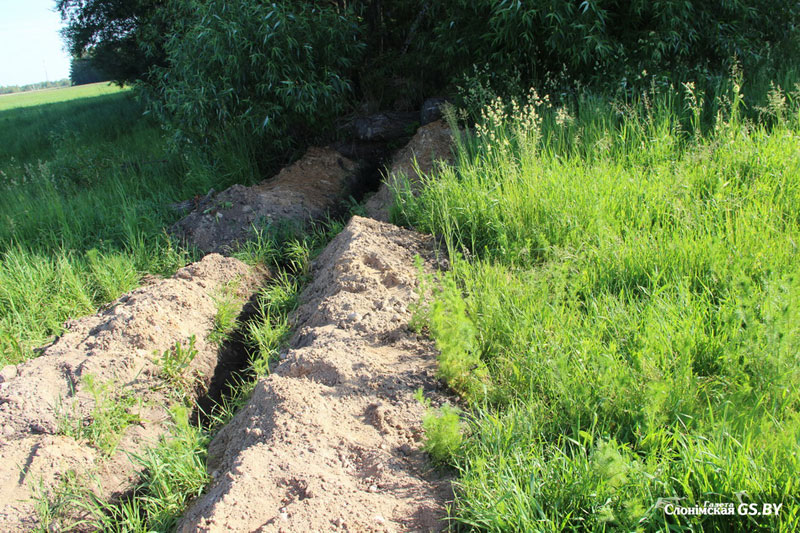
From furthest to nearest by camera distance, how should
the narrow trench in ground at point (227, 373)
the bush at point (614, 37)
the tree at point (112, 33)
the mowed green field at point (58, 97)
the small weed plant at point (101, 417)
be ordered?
1. the mowed green field at point (58, 97)
2. the tree at point (112, 33)
3. the bush at point (614, 37)
4. the narrow trench in ground at point (227, 373)
5. the small weed plant at point (101, 417)

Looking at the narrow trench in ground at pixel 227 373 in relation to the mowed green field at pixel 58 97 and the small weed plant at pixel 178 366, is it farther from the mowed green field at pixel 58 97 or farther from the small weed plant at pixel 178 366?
the mowed green field at pixel 58 97

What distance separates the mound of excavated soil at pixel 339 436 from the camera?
2.14 meters

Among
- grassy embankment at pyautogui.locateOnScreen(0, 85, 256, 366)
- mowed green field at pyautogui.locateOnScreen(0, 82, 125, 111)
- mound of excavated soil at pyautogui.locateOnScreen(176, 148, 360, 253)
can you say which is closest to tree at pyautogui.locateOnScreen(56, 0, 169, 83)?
grassy embankment at pyautogui.locateOnScreen(0, 85, 256, 366)

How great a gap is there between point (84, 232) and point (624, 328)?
18.2 feet

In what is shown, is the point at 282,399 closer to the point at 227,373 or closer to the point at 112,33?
the point at 227,373

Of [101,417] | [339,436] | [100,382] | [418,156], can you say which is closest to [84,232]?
[100,382]

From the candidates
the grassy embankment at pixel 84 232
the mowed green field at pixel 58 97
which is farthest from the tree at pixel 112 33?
the mowed green field at pixel 58 97

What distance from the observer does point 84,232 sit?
19.3 ft

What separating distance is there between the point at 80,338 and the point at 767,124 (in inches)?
235

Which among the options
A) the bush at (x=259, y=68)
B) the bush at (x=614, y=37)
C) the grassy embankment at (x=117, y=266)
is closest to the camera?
the grassy embankment at (x=117, y=266)

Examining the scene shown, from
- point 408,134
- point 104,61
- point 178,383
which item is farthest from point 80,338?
point 104,61

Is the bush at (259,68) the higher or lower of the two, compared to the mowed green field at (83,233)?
higher

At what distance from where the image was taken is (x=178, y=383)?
3525 mm

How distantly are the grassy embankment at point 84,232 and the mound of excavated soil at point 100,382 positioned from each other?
0.44m
